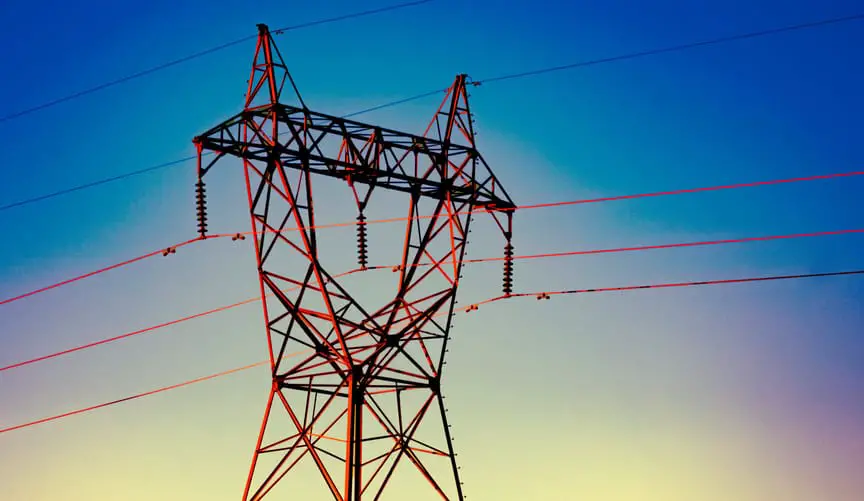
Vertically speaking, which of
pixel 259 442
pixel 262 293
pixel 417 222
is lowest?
pixel 259 442

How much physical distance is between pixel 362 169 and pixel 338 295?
343 cm

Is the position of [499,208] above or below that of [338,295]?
above

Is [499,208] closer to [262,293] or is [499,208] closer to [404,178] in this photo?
[404,178]

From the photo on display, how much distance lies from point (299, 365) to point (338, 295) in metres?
2.20

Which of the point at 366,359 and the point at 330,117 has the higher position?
the point at 330,117

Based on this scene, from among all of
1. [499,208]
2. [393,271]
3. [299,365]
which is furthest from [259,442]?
[499,208]

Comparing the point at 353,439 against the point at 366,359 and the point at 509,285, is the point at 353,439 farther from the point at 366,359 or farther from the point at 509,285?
the point at 509,285

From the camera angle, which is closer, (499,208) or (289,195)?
(289,195)

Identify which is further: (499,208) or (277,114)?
(499,208)

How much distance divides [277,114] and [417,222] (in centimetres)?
567

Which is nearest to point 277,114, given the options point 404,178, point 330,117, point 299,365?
point 330,117

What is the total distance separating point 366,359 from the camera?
133 feet

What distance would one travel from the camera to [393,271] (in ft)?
141

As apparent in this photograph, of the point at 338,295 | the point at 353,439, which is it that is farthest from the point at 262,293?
the point at 353,439
